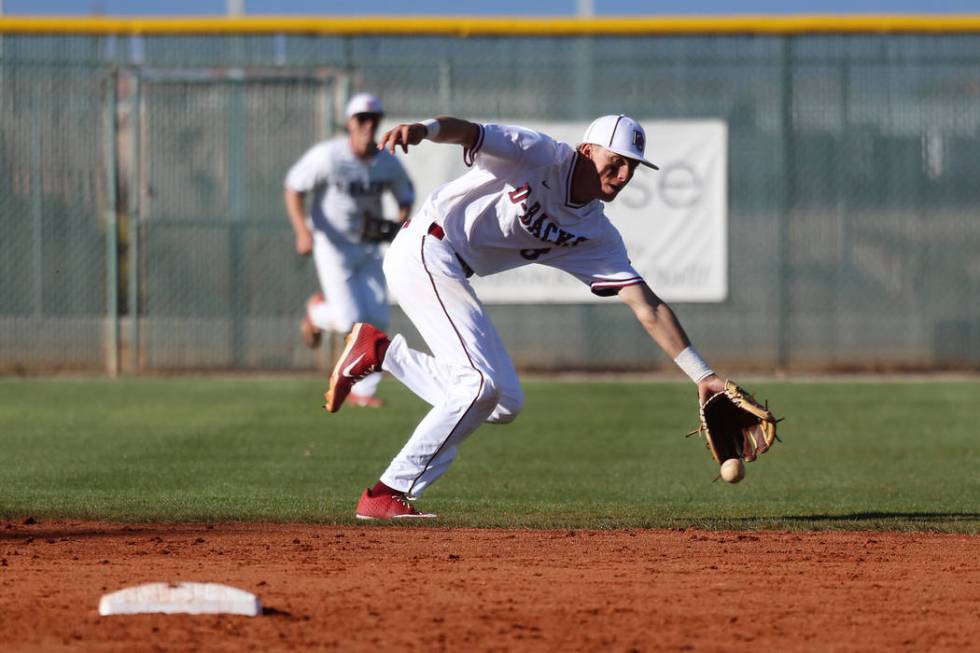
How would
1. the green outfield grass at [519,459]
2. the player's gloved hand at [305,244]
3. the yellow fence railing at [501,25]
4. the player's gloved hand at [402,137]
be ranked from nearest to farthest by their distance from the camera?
the player's gloved hand at [402,137] < the green outfield grass at [519,459] < the player's gloved hand at [305,244] < the yellow fence railing at [501,25]

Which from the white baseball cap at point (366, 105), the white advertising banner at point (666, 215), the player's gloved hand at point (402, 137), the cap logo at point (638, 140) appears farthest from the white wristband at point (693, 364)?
the white advertising banner at point (666, 215)

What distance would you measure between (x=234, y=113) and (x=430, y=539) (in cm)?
931

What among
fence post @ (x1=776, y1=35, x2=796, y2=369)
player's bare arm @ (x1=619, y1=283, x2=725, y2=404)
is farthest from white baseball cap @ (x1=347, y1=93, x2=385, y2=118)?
player's bare arm @ (x1=619, y1=283, x2=725, y2=404)

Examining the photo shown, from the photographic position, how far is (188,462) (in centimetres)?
880

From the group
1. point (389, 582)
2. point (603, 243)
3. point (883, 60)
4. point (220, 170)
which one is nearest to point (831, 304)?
point (883, 60)

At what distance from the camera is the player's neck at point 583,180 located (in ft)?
21.1

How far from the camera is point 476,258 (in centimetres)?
677

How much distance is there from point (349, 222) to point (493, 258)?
5.22 metres

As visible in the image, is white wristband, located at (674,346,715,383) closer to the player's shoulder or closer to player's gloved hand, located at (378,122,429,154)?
player's gloved hand, located at (378,122,429,154)

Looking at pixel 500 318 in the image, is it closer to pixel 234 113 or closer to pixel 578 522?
pixel 234 113

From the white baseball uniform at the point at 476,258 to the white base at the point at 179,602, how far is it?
1986mm

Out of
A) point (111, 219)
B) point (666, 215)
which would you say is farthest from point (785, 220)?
point (111, 219)

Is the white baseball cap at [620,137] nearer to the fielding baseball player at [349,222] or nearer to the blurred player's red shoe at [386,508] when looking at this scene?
the blurred player's red shoe at [386,508]

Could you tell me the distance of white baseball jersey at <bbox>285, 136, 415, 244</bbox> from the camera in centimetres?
1182
